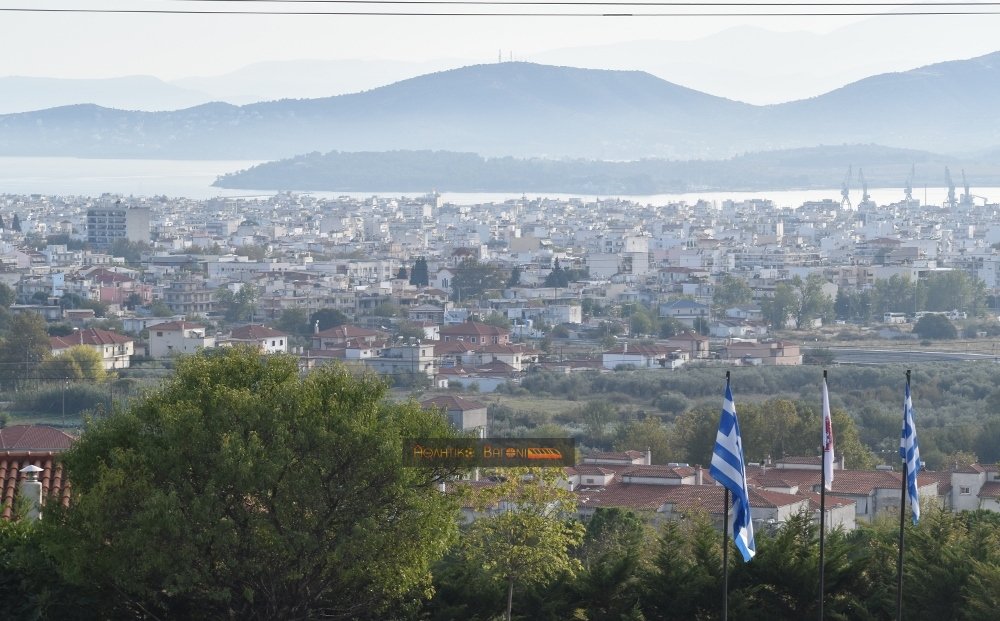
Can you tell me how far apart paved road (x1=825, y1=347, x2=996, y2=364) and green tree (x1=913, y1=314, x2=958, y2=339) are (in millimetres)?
4923

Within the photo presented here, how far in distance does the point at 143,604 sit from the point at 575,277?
211 feet

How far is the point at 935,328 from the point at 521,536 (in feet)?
148

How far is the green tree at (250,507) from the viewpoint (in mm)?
10047

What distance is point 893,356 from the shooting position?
47469mm

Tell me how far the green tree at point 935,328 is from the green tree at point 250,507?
Result: 150 ft

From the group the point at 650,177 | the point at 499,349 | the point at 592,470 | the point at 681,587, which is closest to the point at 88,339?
the point at 499,349

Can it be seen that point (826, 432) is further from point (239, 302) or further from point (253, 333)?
point (239, 302)

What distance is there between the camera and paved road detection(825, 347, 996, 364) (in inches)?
1821

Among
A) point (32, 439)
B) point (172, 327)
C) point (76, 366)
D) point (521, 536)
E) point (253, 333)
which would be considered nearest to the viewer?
point (521, 536)

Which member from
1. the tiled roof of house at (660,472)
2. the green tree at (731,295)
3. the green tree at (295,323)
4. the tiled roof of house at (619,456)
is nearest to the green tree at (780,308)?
the green tree at (731,295)

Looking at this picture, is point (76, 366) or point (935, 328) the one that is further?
point (935, 328)

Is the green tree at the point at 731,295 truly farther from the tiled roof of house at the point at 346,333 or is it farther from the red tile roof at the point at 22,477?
the red tile roof at the point at 22,477

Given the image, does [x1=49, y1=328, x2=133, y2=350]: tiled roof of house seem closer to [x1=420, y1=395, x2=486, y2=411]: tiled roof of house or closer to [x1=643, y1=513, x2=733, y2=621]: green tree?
[x1=420, y1=395, x2=486, y2=411]: tiled roof of house

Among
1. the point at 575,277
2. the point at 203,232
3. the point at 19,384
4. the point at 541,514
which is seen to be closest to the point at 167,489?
the point at 541,514
